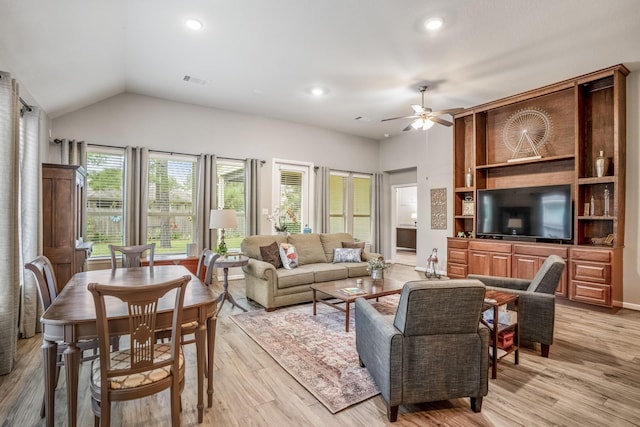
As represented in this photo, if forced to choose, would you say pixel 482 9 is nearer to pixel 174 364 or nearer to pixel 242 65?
pixel 242 65

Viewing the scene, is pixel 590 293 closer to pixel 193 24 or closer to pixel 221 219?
pixel 221 219

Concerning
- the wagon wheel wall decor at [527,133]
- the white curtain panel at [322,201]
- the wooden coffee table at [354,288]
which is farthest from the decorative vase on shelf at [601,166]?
the white curtain panel at [322,201]

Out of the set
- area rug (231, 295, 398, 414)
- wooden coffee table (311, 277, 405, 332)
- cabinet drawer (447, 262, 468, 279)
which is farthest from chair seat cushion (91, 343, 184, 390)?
cabinet drawer (447, 262, 468, 279)

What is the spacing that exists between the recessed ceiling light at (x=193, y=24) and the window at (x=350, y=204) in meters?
4.87

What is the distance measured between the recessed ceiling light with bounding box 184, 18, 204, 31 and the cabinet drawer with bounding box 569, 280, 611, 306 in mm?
5834

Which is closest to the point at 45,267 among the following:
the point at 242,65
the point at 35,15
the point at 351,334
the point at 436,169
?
the point at 35,15

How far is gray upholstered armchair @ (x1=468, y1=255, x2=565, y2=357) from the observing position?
2992mm

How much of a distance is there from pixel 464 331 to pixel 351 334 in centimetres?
166

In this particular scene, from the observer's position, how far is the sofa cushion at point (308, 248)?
5238 millimetres

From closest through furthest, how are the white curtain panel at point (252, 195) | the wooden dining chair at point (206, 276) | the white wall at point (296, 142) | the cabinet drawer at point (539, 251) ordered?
the wooden dining chair at point (206, 276) → the white wall at point (296, 142) → the cabinet drawer at point (539, 251) → the white curtain panel at point (252, 195)

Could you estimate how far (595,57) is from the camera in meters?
4.09

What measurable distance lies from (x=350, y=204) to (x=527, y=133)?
4.09 metres

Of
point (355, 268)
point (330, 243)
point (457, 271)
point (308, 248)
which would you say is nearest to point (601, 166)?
point (457, 271)

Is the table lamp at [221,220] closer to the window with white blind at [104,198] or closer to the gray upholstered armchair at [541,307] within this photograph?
the window with white blind at [104,198]
